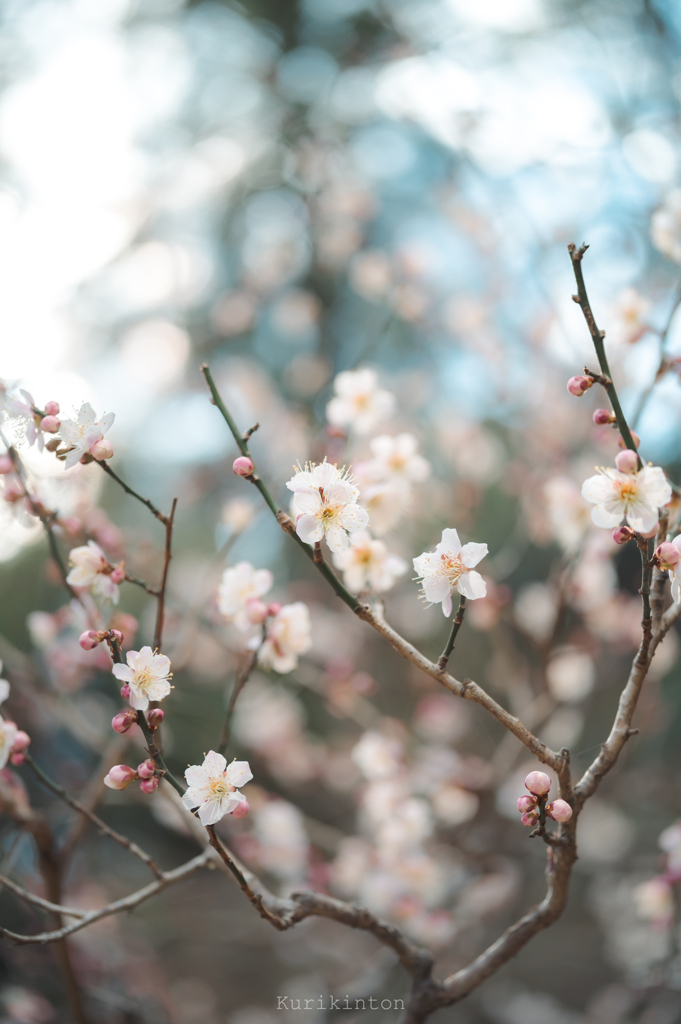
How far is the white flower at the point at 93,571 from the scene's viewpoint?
99 cm

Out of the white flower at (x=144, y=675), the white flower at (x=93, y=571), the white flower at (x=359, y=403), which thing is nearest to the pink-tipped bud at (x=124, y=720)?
the white flower at (x=144, y=675)

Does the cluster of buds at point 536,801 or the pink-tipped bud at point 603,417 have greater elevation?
the pink-tipped bud at point 603,417

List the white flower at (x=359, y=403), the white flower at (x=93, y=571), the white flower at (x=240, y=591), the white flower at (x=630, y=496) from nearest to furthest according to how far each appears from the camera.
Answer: the white flower at (x=630, y=496)
the white flower at (x=93, y=571)
the white flower at (x=240, y=591)
the white flower at (x=359, y=403)

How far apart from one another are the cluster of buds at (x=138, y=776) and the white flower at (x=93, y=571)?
0.28 m

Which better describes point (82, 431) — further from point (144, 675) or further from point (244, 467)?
point (144, 675)

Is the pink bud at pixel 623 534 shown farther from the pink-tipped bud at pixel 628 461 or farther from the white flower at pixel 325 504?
the white flower at pixel 325 504

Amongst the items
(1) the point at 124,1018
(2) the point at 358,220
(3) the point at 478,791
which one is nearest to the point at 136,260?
(2) the point at 358,220

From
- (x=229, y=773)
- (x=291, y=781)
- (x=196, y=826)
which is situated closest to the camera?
(x=229, y=773)

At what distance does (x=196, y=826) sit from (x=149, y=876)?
2.15m

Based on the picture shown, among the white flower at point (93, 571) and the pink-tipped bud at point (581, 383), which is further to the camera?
the white flower at point (93, 571)

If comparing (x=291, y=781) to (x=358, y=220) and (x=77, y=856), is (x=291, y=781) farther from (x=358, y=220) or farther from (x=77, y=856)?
(x=358, y=220)

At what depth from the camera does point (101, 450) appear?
87cm

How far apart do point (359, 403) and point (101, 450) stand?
0.67 metres

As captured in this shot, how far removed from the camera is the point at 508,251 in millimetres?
2730
